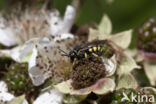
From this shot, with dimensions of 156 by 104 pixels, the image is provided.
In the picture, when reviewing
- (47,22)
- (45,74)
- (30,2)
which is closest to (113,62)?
(45,74)

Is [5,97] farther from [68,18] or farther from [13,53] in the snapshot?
[68,18]

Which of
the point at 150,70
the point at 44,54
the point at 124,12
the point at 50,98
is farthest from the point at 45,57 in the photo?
the point at 124,12

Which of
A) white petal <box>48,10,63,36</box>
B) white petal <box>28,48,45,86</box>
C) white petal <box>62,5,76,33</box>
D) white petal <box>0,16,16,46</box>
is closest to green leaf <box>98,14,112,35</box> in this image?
white petal <box>62,5,76,33</box>

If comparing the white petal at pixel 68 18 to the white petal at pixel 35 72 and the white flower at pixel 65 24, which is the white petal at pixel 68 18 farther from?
the white petal at pixel 35 72

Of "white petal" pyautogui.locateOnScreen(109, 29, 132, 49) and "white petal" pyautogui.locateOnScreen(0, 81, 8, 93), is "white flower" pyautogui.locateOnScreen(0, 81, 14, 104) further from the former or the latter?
"white petal" pyautogui.locateOnScreen(109, 29, 132, 49)

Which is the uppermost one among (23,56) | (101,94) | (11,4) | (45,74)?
(11,4)

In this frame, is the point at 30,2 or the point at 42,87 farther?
the point at 30,2

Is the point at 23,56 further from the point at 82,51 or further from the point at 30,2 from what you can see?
the point at 30,2
